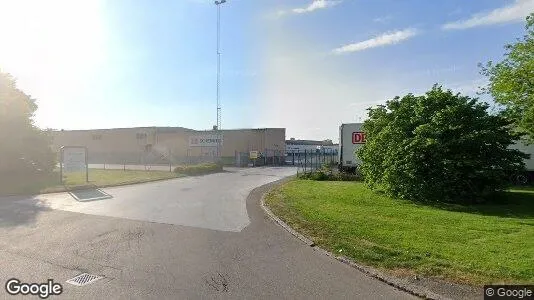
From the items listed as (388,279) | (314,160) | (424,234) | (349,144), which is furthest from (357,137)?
(388,279)

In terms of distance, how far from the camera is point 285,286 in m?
5.20

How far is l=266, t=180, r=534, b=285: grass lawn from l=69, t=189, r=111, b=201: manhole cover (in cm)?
733

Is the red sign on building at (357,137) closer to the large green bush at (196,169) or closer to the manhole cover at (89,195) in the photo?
the large green bush at (196,169)

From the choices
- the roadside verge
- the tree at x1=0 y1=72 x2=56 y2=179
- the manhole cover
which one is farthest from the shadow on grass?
the tree at x1=0 y1=72 x2=56 y2=179

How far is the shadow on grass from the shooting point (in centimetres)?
1152

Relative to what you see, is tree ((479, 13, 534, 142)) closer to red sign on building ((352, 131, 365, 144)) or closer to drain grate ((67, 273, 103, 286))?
red sign on building ((352, 131, 365, 144))

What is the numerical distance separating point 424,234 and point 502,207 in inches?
266

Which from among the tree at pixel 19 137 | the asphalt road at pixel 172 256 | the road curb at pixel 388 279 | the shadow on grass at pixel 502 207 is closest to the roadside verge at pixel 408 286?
the road curb at pixel 388 279

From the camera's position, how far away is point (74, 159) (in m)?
21.7

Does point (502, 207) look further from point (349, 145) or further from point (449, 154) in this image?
point (349, 145)

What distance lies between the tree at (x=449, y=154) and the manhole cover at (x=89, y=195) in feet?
38.7

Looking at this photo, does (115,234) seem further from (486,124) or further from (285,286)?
(486,124)

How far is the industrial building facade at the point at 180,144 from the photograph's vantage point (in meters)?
47.8

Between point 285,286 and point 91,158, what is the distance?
6140cm
